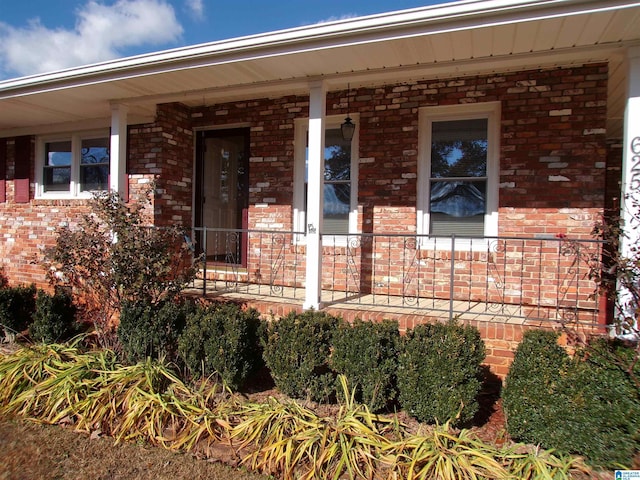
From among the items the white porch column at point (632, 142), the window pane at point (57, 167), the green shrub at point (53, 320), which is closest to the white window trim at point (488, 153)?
the white porch column at point (632, 142)

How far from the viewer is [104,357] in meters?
Answer: 4.47

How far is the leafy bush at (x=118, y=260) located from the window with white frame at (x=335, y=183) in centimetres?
208

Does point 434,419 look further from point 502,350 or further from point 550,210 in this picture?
point 550,210

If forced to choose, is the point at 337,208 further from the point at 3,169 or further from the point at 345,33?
the point at 3,169

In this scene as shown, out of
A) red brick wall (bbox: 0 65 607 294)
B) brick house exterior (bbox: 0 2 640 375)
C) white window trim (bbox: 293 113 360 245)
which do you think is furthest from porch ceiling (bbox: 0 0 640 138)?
white window trim (bbox: 293 113 360 245)

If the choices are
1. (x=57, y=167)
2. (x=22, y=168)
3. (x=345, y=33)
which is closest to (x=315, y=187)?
(x=345, y=33)

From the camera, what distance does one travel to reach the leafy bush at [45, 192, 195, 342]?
184 inches

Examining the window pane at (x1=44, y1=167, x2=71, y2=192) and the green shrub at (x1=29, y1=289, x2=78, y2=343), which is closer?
the green shrub at (x1=29, y1=289, x2=78, y2=343)

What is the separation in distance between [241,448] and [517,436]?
208 centimetres

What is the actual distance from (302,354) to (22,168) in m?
7.29

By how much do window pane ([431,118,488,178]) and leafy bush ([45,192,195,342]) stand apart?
11.5 feet

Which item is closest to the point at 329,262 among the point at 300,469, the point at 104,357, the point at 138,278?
the point at 138,278

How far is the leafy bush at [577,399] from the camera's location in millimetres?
2902

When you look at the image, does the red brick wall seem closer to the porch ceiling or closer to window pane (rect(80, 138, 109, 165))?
the porch ceiling
